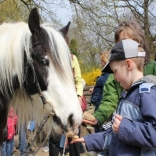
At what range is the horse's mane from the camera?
6.06 feet

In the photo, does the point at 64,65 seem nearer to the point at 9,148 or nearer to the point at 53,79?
the point at 53,79

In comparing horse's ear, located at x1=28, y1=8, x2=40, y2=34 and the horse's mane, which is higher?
horse's ear, located at x1=28, y1=8, x2=40, y2=34

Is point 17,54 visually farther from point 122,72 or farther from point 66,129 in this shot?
point 122,72

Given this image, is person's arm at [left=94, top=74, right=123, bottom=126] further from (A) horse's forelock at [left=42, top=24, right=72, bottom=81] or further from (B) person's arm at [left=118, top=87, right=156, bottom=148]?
(B) person's arm at [left=118, top=87, right=156, bottom=148]

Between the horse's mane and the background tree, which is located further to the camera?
the background tree

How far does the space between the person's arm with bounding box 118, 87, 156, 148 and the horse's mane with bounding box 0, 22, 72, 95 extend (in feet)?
1.92

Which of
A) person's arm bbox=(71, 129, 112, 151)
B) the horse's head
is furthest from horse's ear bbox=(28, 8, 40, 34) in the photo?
person's arm bbox=(71, 129, 112, 151)

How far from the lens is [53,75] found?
6.03ft

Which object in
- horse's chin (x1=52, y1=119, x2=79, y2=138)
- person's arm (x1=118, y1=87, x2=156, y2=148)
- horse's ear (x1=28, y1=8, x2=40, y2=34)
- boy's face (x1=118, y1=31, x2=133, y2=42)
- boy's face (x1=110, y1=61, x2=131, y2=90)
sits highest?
horse's ear (x1=28, y1=8, x2=40, y2=34)

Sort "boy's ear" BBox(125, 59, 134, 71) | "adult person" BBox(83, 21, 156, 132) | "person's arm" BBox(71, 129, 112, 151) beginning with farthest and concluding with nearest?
1. "adult person" BBox(83, 21, 156, 132)
2. "person's arm" BBox(71, 129, 112, 151)
3. "boy's ear" BBox(125, 59, 134, 71)

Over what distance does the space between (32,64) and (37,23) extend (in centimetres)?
27

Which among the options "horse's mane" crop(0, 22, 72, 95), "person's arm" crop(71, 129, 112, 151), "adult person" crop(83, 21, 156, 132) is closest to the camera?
"person's arm" crop(71, 129, 112, 151)

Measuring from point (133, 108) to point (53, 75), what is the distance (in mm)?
596

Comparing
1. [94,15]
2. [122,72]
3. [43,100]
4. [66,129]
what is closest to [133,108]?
[122,72]
